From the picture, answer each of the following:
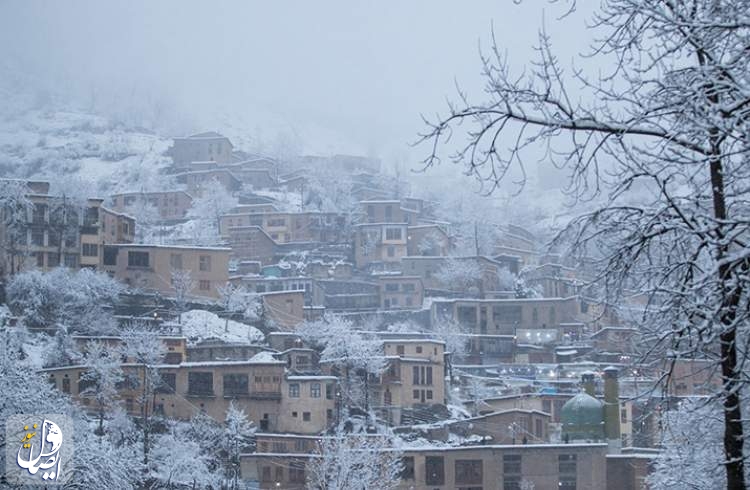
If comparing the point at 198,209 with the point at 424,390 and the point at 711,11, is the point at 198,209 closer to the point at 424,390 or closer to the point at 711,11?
the point at 424,390

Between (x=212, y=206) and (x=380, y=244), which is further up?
(x=212, y=206)

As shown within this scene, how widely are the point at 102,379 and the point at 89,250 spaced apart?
14.3m

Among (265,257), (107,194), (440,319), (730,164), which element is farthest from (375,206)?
(730,164)

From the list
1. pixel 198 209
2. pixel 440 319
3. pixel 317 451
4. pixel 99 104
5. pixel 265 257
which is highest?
pixel 99 104

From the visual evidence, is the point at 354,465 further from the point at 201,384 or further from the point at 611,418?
the point at 611,418

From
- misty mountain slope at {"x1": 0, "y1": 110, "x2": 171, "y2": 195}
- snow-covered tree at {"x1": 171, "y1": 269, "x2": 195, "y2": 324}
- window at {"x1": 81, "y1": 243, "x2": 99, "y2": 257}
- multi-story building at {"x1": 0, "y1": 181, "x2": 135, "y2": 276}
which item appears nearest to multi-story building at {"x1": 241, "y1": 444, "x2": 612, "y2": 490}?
snow-covered tree at {"x1": 171, "y1": 269, "x2": 195, "y2": 324}

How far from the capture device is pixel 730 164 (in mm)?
5762

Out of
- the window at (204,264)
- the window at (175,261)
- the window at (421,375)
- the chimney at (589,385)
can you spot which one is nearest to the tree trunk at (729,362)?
the chimney at (589,385)

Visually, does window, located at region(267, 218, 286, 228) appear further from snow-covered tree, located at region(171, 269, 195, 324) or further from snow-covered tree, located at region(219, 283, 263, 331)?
snow-covered tree, located at region(171, 269, 195, 324)

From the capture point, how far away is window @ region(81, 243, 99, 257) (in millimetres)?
58406

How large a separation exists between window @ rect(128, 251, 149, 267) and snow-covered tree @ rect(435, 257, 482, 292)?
22.5 meters

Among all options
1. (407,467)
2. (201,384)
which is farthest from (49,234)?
(407,467)

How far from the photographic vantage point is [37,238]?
58.1 m

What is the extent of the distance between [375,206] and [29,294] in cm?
3469
